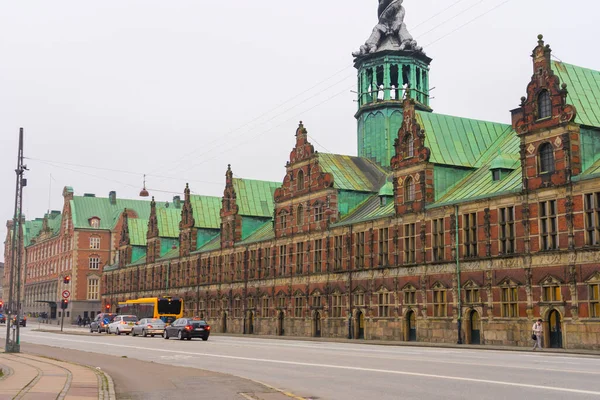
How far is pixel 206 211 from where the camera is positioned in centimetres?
9712

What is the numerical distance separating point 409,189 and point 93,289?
90.9 meters

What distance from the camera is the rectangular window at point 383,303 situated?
56.1 meters

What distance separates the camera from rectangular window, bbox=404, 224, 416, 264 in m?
54.2

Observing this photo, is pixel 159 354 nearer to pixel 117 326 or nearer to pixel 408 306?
pixel 408 306

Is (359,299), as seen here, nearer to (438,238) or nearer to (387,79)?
(438,238)

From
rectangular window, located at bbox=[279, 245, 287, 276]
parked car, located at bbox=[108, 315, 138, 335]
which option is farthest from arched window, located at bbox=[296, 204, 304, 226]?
parked car, located at bbox=[108, 315, 138, 335]

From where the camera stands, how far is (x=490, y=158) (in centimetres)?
5816

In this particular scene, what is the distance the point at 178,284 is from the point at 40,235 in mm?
72913

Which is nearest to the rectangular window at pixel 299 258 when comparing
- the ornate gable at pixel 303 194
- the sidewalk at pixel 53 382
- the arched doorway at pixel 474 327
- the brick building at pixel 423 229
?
the brick building at pixel 423 229

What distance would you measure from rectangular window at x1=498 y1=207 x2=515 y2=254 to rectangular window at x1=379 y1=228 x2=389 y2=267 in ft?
38.6

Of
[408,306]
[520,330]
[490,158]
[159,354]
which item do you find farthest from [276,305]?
[159,354]

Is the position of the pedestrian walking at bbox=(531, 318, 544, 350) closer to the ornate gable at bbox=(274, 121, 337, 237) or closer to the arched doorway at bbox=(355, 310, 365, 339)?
the arched doorway at bbox=(355, 310, 365, 339)

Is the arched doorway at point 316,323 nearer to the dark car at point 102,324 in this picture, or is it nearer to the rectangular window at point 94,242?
the dark car at point 102,324

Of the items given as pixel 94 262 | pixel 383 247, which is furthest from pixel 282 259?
pixel 94 262
